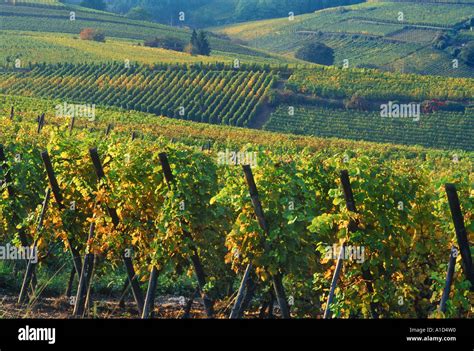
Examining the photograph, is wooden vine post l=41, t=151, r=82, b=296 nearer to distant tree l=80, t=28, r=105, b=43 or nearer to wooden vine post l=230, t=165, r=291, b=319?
wooden vine post l=230, t=165, r=291, b=319

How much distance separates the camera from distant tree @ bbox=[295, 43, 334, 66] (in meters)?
155

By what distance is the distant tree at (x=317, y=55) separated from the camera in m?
155

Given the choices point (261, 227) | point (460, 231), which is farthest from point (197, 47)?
point (460, 231)

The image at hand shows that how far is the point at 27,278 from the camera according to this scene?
47.7 feet

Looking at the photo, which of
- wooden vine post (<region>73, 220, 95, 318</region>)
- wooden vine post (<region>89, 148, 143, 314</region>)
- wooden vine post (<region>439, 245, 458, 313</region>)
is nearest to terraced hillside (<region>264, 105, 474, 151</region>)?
wooden vine post (<region>89, 148, 143, 314</region>)

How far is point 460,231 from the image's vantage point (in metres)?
10.3

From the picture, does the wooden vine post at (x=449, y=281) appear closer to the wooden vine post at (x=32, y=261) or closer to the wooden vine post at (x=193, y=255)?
the wooden vine post at (x=193, y=255)

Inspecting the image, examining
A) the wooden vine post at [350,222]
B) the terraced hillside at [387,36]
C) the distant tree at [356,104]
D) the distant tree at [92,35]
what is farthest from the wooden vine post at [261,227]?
the terraced hillside at [387,36]

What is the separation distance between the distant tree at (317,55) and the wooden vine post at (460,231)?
14513 cm

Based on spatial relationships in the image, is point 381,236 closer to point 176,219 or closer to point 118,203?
point 176,219

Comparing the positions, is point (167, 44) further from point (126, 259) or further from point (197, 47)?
point (126, 259)

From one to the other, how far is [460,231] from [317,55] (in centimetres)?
14713
